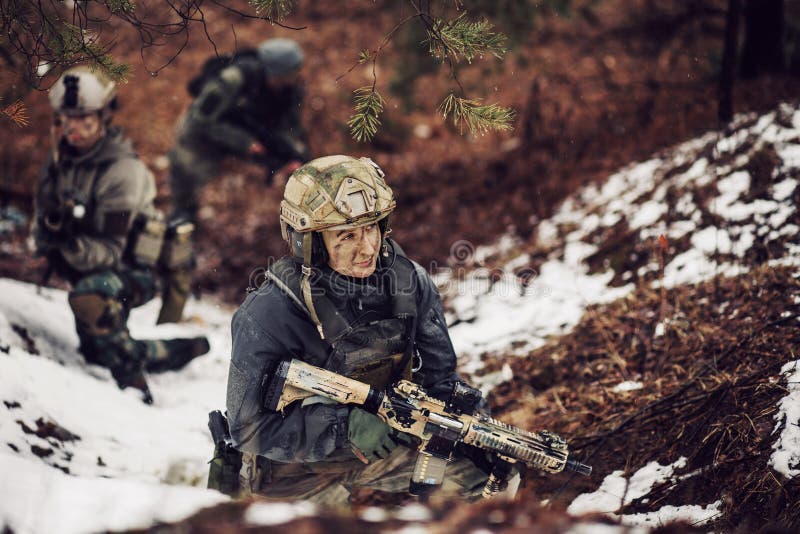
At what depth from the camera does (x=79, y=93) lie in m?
5.10

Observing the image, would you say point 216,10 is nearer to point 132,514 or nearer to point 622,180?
point 622,180

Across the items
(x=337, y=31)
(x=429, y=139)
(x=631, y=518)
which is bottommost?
(x=631, y=518)

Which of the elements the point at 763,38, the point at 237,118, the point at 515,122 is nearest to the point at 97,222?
the point at 237,118

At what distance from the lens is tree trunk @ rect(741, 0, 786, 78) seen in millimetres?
6715

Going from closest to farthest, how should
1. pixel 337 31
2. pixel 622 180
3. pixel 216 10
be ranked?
pixel 622 180 < pixel 337 31 < pixel 216 10

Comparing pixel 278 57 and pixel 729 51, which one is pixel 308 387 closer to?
pixel 729 51

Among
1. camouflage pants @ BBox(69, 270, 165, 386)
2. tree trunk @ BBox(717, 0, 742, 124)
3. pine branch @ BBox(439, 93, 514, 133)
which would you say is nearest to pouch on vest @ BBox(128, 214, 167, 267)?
Result: camouflage pants @ BBox(69, 270, 165, 386)

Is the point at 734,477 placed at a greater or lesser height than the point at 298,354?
lesser

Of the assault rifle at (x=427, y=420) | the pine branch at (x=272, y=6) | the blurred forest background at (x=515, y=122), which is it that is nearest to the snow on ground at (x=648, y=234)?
the blurred forest background at (x=515, y=122)

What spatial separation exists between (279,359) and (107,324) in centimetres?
230

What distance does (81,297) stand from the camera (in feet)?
16.2

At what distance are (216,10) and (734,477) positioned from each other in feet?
42.6

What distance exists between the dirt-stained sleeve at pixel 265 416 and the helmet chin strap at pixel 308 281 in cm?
20

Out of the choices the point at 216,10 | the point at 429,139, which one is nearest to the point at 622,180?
the point at 429,139
